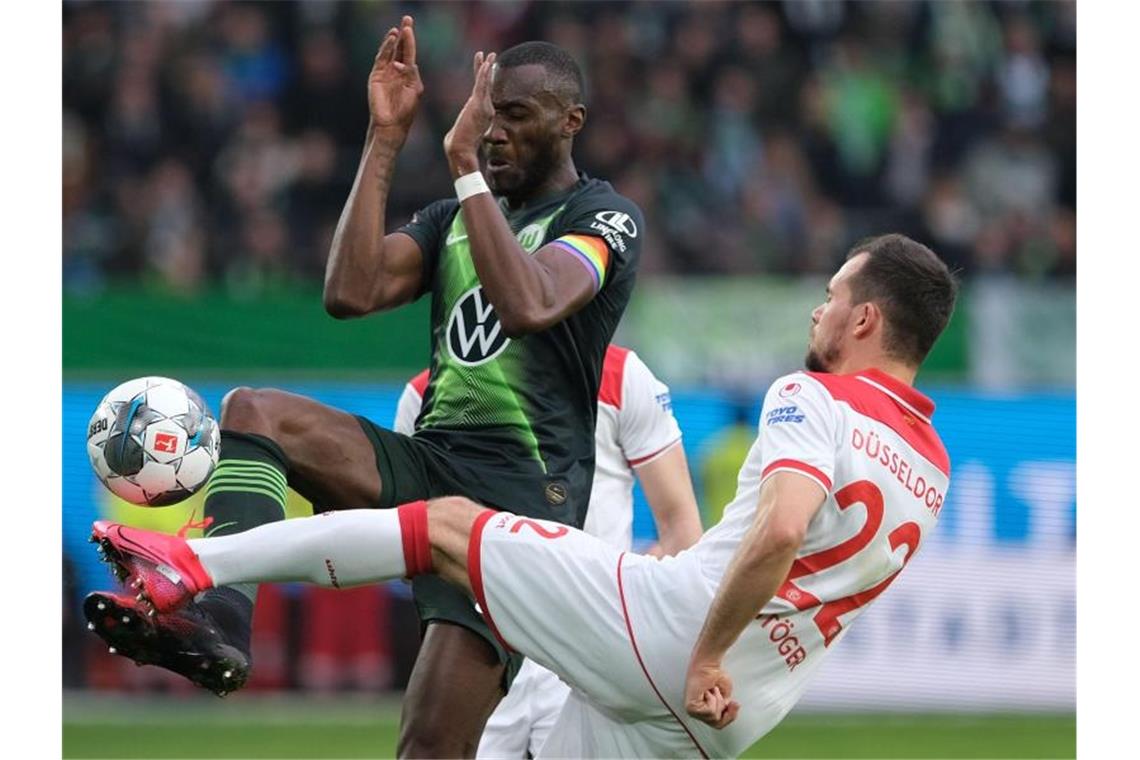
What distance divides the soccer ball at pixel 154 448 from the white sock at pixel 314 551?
280 millimetres

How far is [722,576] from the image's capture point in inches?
217

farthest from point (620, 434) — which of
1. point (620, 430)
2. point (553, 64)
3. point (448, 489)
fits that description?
point (553, 64)

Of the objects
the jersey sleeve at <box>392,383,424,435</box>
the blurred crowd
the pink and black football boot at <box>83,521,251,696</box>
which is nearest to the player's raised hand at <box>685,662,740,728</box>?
the pink and black football boot at <box>83,521,251,696</box>

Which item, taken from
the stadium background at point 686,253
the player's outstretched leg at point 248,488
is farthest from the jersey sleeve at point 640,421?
the stadium background at point 686,253

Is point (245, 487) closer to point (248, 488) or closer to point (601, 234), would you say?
point (248, 488)

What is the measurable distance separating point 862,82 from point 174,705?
8.41 m

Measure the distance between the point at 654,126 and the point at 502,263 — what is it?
10.8m

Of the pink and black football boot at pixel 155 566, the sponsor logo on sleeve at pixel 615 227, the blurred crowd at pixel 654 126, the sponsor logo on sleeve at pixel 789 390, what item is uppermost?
the blurred crowd at pixel 654 126

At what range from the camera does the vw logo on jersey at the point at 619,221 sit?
20.3ft

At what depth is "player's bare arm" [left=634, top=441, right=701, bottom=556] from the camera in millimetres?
7309

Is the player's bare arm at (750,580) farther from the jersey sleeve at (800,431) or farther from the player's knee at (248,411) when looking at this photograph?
the player's knee at (248,411)

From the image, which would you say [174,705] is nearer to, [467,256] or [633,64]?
[633,64]

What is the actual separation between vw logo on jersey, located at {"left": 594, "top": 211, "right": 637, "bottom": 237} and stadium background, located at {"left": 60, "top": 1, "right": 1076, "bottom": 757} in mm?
6154

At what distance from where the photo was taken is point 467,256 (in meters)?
6.24
